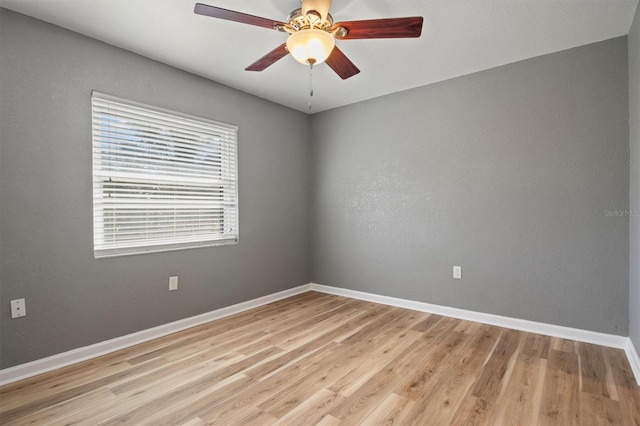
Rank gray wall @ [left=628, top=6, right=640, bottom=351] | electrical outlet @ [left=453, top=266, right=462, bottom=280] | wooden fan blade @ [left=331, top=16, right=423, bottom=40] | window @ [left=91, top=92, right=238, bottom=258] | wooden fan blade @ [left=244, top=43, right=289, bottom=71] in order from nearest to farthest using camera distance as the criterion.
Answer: wooden fan blade @ [left=331, top=16, right=423, bottom=40] < wooden fan blade @ [left=244, top=43, right=289, bottom=71] < gray wall @ [left=628, top=6, right=640, bottom=351] < window @ [left=91, top=92, right=238, bottom=258] < electrical outlet @ [left=453, top=266, right=462, bottom=280]

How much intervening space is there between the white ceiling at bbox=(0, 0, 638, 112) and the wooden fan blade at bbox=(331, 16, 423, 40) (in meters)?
0.39

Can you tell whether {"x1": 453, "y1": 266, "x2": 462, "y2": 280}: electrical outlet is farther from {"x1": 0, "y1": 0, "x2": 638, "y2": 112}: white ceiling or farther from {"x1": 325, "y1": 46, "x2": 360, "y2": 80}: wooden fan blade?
{"x1": 325, "y1": 46, "x2": 360, "y2": 80}: wooden fan blade

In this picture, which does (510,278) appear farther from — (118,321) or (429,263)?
(118,321)

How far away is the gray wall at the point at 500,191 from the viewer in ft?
8.32

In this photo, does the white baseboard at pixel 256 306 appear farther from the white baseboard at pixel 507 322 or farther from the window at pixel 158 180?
the window at pixel 158 180

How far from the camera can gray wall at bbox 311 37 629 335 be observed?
99.8 inches

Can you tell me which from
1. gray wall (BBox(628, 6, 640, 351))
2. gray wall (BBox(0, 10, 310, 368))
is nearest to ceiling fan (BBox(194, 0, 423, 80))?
gray wall (BBox(0, 10, 310, 368))

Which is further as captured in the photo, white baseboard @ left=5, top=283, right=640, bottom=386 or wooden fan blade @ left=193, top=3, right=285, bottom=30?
white baseboard @ left=5, top=283, right=640, bottom=386

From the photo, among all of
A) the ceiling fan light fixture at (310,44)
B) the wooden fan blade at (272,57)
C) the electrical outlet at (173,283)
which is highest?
the wooden fan blade at (272,57)

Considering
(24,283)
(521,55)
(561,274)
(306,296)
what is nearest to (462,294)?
(561,274)

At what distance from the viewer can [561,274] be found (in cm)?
271

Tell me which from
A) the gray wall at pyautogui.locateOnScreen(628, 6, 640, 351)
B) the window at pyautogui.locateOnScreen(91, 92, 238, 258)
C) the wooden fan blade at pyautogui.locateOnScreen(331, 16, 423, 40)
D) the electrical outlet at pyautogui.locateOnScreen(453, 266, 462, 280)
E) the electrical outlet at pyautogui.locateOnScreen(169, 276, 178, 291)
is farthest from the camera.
Result: the electrical outlet at pyautogui.locateOnScreen(453, 266, 462, 280)

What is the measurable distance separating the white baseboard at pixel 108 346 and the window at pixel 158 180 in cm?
69

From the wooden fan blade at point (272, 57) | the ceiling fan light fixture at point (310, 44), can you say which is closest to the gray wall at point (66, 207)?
the wooden fan blade at point (272, 57)
